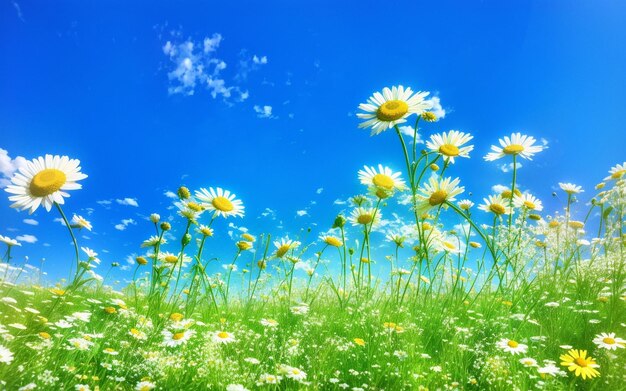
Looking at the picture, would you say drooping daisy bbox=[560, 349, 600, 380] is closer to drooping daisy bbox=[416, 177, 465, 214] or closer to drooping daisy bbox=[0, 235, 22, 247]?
drooping daisy bbox=[416, 177, 465, 214]

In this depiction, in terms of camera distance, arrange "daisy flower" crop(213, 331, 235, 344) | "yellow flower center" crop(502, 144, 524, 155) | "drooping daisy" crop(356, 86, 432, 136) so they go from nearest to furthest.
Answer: "daisy flower" crop(213, 331, 235, 344)
"drooping daisy" crop(356, 86, 432, 136)
"yellow flower center" crop(502, 144, 524, 155)

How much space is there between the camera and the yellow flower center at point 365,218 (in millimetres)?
5289

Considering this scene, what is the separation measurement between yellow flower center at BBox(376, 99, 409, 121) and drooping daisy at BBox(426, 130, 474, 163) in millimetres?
611

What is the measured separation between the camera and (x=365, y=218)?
5.31 meters

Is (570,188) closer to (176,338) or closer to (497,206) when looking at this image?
(497,206)

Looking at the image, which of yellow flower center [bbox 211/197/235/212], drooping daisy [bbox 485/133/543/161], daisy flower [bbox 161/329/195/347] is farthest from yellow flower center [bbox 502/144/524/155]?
daisy flower [bbox 161/329/195/347]

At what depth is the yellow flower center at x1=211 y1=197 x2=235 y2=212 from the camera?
499 cm

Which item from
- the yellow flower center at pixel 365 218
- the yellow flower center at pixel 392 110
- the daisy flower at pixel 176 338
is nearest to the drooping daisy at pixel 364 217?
the yellow flower center at pixel 365 218

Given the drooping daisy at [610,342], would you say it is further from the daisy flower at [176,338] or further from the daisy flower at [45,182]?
the daisy flower at [45,182]

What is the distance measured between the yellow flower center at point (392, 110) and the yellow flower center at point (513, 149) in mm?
1608

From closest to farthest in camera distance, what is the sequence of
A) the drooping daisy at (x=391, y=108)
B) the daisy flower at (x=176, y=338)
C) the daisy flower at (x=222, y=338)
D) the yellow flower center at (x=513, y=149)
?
the daisy flower at (x=222, y=338)
the daisy flower at (x=176, y=338)
the drooping daisy at (x=391, y=108)
the yellow flower center at (x=513, y=149)

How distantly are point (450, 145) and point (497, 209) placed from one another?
3.65ft

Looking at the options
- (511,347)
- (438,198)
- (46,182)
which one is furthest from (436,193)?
(46,182)

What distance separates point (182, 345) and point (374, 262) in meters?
3.06
